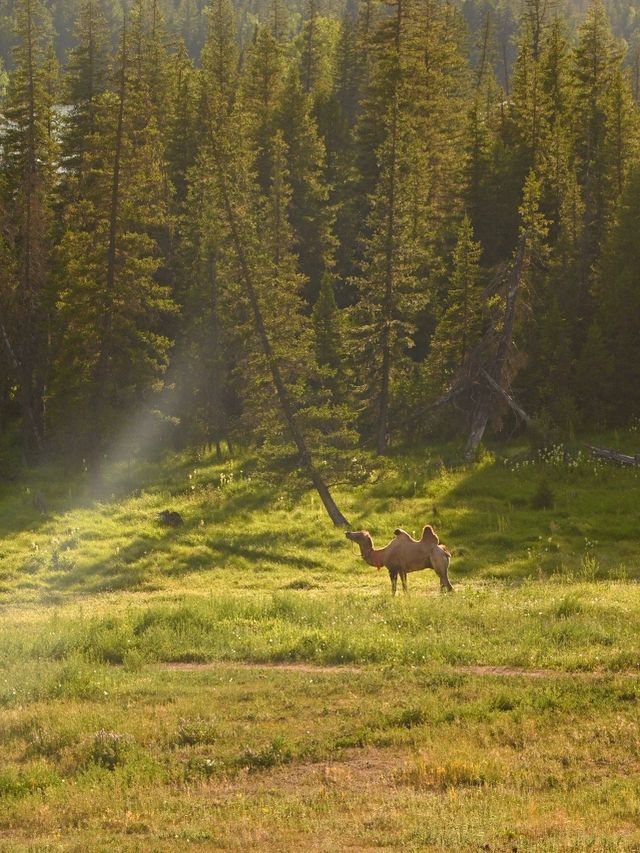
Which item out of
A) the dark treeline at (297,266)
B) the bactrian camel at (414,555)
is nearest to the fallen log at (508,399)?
the dark treeline at (297,266)

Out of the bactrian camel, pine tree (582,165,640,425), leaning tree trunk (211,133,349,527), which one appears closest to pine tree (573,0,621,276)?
pine tree (582,165,640,425)

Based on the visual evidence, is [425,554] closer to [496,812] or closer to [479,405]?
[496,812]

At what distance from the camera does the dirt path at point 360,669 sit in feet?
53.4

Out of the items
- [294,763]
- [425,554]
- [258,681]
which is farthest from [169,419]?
[294,763]

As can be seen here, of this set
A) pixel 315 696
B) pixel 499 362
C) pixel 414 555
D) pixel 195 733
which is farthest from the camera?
pixel 499 362

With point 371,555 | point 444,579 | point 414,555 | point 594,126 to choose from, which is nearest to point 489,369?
point 594,126

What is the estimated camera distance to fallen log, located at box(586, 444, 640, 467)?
39.7m

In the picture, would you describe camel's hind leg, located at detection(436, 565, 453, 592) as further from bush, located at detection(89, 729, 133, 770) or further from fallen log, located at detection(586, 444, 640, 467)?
fallen log, located at detection(586, 444, 640, 467)

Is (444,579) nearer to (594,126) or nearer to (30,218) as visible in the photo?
(30,218)

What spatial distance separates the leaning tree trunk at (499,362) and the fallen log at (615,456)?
4.71 metres

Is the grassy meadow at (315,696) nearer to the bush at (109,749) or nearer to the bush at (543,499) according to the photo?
the bush at (109,749)

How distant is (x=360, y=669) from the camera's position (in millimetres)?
17594

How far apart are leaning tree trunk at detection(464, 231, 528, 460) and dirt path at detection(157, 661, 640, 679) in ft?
86.6

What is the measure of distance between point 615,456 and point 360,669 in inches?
983
